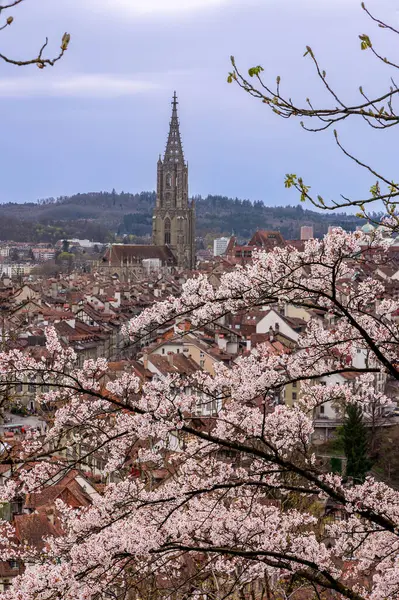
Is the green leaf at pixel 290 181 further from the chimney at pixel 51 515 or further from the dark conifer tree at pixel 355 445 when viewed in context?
the dark conifer tree at pixel 355 445

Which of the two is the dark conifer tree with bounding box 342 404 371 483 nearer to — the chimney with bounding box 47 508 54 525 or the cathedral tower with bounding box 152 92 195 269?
the chimney with bounding box 47 508 54 525

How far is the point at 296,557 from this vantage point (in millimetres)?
5828

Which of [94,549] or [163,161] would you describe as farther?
[163,161]

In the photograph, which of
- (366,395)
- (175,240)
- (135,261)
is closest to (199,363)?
(366,395)

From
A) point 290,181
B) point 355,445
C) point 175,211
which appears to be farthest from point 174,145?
point 290,181

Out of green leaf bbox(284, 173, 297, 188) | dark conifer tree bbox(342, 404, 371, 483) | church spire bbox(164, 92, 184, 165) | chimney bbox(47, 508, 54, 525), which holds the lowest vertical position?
dark conifer tree bbox(342, 404, 371, 483)

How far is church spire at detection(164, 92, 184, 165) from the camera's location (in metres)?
125

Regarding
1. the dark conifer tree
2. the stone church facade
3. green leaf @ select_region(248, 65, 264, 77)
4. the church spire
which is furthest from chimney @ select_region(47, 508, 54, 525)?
the church spire

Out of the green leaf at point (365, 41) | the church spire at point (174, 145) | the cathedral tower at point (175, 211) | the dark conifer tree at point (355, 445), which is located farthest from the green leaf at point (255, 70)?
the church spire at point (174, 145)

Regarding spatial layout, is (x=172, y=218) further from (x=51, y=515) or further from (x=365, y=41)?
(x=365, y=41)

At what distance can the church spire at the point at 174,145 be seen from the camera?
125m

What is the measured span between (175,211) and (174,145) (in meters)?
9.64

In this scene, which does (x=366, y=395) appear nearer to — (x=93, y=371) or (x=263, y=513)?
(x=263, y=513)

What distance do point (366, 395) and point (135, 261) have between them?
350ft
